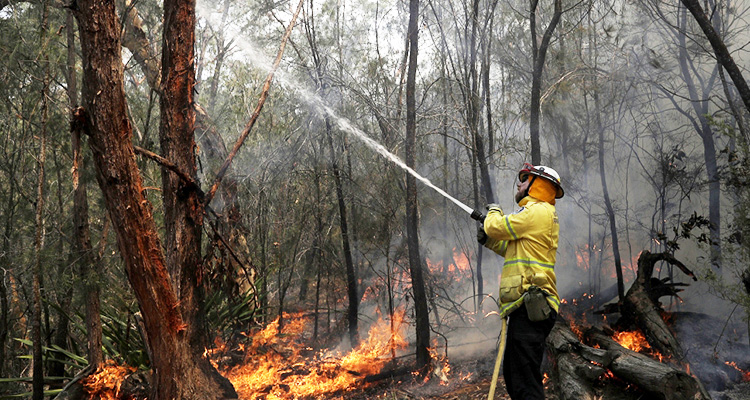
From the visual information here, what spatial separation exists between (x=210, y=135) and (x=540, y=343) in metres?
6.66

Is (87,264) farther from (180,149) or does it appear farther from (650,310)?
(650,310)

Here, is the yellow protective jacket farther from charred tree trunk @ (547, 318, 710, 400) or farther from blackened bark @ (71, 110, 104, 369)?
blackened bark @ (71, 110, 104, 369)

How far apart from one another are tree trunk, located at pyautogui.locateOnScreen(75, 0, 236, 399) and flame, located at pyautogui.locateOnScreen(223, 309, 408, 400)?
274 centimetres

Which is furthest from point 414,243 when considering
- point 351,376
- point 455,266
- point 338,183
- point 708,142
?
point 708,142

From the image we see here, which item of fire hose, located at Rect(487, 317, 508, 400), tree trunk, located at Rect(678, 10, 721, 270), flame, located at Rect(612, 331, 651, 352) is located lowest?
flame, located at Rect(612, 331, 651, 352)

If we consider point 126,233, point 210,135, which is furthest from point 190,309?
point 210,135

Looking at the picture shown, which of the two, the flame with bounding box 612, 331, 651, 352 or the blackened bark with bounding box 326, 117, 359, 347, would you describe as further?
the blackened bark with bounding box 326, 117, 359, 347

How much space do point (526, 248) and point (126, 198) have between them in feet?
10.9

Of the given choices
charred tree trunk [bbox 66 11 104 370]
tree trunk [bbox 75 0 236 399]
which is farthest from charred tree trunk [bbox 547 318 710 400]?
charred tree trunk [bbox 66 11 104 370]

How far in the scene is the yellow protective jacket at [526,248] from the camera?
416 centimetres

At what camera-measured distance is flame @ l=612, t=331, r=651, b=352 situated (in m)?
6.50

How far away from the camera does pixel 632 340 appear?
6.60 m

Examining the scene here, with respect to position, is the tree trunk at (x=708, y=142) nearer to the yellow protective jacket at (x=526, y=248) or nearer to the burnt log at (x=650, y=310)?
the burnt log at (x=650, y=310)

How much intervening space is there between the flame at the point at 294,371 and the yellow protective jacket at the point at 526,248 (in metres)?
3.49
